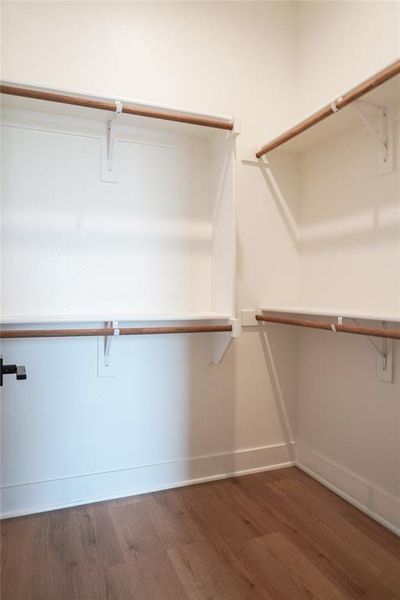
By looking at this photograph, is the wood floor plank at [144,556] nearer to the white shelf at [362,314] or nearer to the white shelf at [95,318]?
the white shelf at [95,318]

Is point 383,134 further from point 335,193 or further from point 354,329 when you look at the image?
point 354,329

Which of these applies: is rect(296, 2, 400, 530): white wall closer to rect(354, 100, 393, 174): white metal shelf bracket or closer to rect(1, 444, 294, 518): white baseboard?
rect(354, 100, 393, 174): white metal shelf bracket

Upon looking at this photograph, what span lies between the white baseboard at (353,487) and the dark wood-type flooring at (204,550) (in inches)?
1.9

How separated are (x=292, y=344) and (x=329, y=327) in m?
0.71

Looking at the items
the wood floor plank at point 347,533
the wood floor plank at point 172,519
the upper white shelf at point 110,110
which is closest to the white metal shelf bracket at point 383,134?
the upper white shelf at point 110,110

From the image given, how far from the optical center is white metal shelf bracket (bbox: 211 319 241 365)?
202 cm

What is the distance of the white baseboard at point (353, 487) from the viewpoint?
182cm

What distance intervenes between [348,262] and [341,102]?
2.48 ft

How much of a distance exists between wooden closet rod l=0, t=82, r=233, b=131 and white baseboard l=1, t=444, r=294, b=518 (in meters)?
1.71

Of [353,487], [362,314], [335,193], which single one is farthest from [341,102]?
[353,487]

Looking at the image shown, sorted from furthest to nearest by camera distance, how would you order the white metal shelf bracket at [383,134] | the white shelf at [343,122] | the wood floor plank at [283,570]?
the white metal shelf bracket at [383,134]
the white shelf at [343,122]
the wood floor plank at [283,570]

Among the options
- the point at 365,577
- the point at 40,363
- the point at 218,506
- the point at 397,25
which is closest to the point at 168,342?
the point at 40,363

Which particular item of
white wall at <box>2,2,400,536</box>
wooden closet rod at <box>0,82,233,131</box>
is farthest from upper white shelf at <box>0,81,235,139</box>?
white wall at <box>2,2,400,536</box>

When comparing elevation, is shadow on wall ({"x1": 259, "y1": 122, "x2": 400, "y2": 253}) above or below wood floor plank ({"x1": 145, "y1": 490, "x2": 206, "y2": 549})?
above
